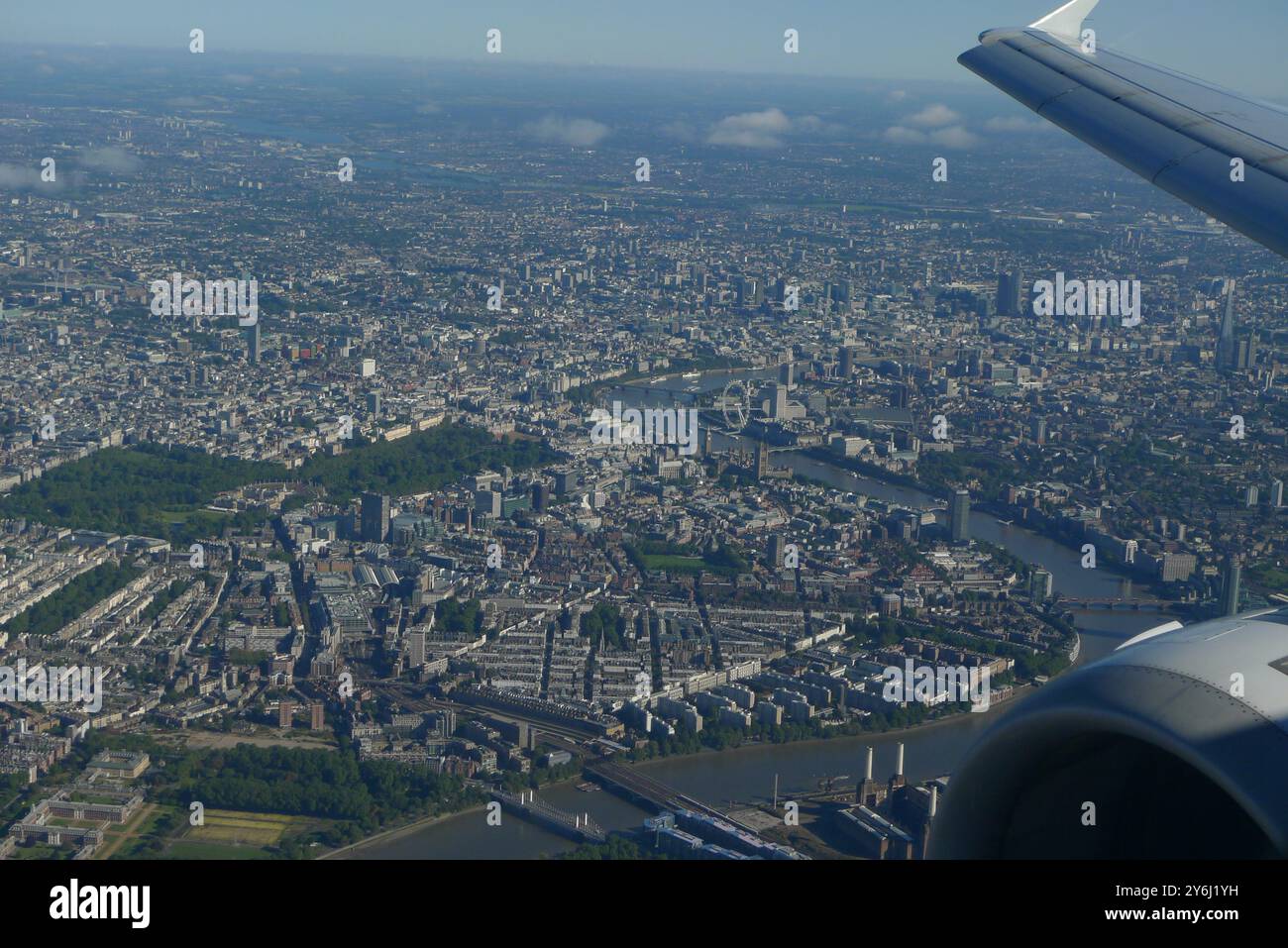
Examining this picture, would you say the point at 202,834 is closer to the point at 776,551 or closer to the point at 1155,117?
the point at 1155,117

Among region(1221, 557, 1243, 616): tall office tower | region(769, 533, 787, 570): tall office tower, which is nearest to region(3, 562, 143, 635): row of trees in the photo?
region(769, 533, 787, 570): tall office tower

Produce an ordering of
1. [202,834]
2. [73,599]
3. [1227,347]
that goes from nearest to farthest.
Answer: [202,834], [73,599], [1227,347]

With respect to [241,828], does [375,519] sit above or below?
above

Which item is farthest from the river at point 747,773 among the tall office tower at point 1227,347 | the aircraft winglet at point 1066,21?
the tall office tower at point 1227,347

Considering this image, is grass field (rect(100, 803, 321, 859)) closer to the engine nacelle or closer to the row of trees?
the row of trees

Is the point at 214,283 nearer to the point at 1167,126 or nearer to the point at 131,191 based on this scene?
the point at 131,191

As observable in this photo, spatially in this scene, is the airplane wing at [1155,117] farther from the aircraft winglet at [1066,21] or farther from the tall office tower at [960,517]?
the tall office tower at [960,517]

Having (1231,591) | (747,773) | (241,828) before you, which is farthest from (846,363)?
(241,828)
